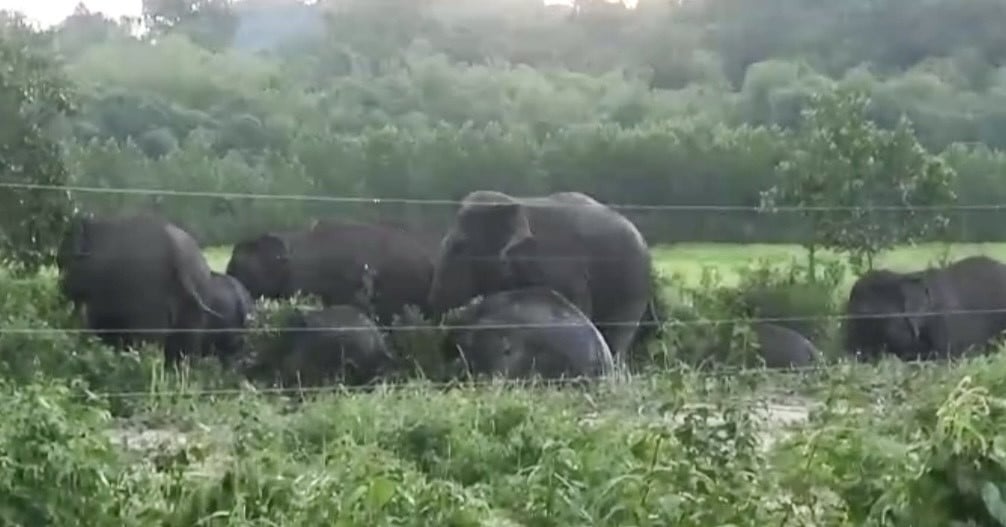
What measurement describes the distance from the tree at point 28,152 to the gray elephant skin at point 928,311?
372 cm

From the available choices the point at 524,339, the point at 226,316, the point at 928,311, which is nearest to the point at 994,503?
the point at 524,339

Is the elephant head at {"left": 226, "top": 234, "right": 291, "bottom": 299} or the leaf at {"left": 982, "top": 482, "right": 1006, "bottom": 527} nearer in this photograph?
the leaf at {"left": 982, "top": 482, "right": 1006, "bottom": 527}

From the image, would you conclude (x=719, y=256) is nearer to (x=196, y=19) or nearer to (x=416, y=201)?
(x=416, y=201)

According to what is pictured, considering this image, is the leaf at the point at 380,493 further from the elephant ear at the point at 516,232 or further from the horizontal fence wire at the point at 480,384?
the elephant ear at the point at 516,232

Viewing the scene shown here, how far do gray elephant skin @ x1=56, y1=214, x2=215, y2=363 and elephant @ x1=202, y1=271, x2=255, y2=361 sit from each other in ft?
0.11

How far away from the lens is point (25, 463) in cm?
379

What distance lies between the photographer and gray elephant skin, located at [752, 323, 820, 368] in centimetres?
742

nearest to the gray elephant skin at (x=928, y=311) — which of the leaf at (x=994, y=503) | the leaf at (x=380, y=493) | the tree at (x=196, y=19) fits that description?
the tree at (x=196, y=19)

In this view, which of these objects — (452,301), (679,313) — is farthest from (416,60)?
(679,313)

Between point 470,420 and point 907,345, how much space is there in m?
3.26

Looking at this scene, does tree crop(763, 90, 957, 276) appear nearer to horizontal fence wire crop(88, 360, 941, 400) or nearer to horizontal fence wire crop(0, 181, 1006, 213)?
horizontal fence wire crop(0, 181, 1006, 213)

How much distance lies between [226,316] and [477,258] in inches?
46.7

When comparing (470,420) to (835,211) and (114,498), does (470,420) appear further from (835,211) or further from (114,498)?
(835,211)

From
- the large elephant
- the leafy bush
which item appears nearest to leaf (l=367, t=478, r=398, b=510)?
the large elephant
